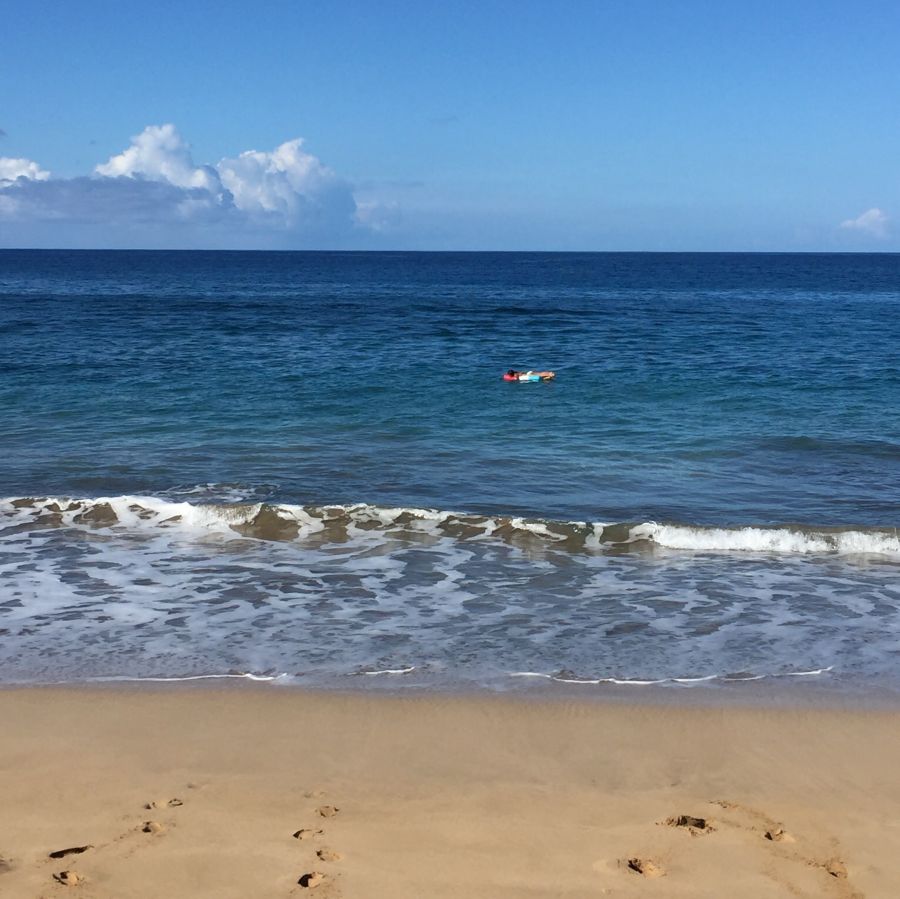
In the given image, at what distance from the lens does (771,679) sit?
898cm

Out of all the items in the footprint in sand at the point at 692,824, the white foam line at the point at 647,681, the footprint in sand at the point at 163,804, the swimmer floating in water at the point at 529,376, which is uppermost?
the swimmer floating in water at the point at 529,376

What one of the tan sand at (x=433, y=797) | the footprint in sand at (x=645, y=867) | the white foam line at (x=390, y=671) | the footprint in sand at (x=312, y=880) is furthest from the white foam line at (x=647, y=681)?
the footprint in sand at (x=312, y=880)

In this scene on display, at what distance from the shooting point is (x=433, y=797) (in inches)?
272

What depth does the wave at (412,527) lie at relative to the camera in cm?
1348

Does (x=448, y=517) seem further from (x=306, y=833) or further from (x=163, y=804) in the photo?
(x=306, y=833)

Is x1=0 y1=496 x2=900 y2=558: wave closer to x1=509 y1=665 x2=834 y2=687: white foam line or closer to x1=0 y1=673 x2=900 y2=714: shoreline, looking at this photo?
x1=509 y1=665 x2=834 y2=687: white foam line

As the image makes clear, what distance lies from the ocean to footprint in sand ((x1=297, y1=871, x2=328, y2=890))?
9.79 ft

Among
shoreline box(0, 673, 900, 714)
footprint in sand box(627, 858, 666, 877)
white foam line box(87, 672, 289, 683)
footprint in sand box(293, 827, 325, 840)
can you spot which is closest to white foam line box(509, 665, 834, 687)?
shoreline box(0, 673, 900, 714)

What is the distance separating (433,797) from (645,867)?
5.11 ft

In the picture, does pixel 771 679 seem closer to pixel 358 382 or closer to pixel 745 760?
pixel 745 760

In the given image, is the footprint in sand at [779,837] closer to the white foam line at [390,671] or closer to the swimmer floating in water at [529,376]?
the white foam line at [390,671]

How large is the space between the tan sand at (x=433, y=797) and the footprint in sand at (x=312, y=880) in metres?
0.02

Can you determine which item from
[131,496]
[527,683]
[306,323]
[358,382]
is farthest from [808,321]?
[527,683]

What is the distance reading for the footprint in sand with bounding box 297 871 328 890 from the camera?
579 cm
